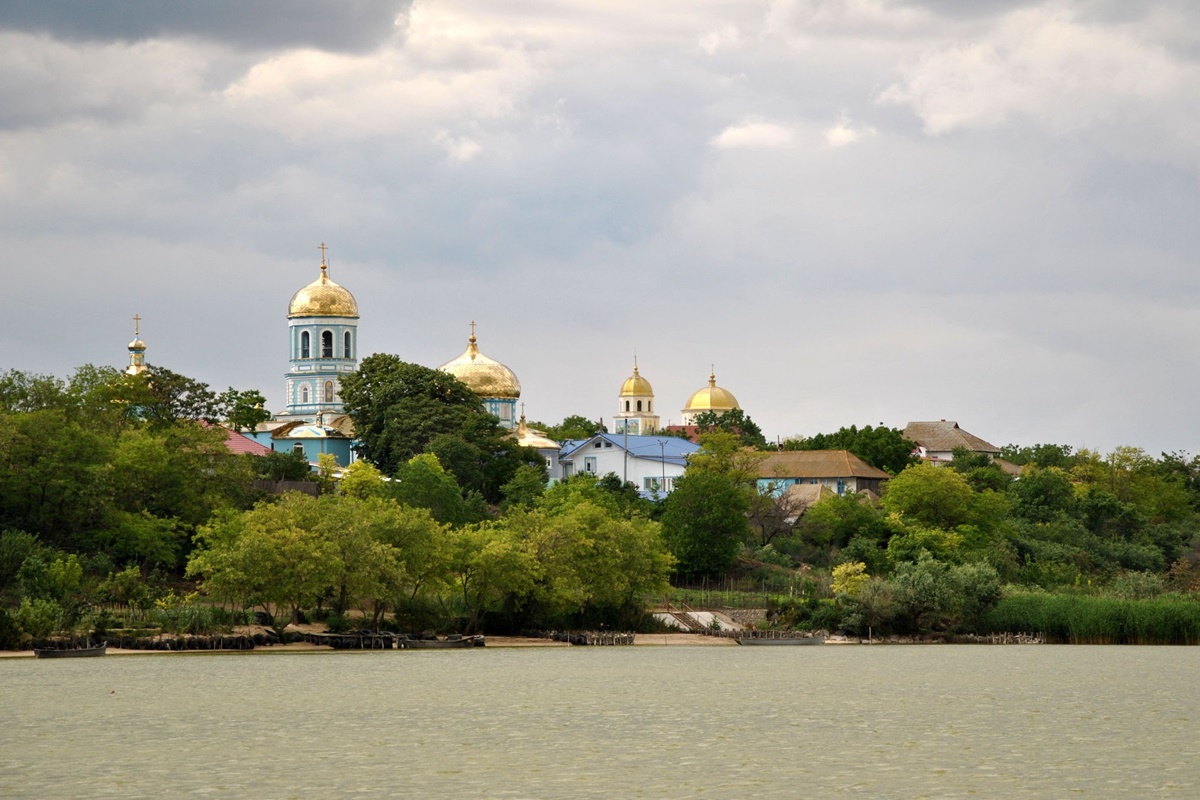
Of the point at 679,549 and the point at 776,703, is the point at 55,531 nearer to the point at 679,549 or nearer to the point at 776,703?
the point at 679,549

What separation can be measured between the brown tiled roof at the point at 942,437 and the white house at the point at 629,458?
1824 inches

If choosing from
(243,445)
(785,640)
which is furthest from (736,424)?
(785,640)

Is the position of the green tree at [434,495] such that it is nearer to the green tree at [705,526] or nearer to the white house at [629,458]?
the green tree at [705,526]

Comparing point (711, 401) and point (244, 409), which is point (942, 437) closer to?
point (711, 401)

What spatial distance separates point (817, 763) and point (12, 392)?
48080mm


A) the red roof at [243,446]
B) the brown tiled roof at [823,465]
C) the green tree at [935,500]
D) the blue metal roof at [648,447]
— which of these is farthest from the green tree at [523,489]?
the brown tiled roof at [823,465]

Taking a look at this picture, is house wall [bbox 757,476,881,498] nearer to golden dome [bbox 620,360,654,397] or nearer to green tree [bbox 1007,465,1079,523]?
green tree [bbox 1007,465,1079,523]

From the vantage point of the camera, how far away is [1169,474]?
10431 cm

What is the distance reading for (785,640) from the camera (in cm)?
5906

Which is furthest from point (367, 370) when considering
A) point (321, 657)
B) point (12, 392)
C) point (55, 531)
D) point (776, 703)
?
point (776, 703)

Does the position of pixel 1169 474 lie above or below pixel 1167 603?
above

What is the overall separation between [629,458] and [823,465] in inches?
475

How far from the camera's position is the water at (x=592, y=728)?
24250mm

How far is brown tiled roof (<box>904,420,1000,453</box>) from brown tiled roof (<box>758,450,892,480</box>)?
4569 cm
